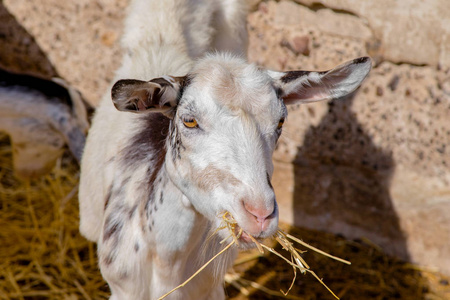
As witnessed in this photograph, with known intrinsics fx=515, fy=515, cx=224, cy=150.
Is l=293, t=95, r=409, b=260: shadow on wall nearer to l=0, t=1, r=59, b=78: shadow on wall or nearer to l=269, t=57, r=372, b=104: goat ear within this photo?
l=269, t=57, r=372, b=104: goat ear

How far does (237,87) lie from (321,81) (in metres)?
0.35

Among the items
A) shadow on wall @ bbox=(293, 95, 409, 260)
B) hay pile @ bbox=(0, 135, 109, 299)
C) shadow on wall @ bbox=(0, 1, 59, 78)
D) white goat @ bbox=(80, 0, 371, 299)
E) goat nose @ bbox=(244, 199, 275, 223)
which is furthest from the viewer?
shadow on wall @ bbox=(0, 1, 59, 78)

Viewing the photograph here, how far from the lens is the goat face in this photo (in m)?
1.67

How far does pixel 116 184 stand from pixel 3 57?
294 cm

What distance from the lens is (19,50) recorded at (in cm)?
462

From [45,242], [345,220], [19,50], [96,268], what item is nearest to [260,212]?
[96,268]

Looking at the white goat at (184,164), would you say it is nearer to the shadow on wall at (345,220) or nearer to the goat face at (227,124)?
the goat face at (227,124)

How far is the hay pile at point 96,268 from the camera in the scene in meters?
3.35

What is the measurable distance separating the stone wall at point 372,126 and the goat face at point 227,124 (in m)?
1.63

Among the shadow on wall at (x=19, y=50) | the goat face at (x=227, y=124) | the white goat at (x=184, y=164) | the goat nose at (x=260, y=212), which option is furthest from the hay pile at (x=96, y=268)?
the goat nose at (x=260, y=212)

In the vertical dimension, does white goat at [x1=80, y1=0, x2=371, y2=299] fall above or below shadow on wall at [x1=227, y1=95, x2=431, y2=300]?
above

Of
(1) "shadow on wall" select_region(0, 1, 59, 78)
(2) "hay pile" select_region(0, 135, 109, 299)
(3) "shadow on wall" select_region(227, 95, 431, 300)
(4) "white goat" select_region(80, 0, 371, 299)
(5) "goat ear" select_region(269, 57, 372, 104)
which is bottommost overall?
(2) "hay pile" select_region(0, 135, 109, 299)

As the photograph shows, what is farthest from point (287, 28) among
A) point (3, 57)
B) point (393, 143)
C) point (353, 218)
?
point (3, 57)

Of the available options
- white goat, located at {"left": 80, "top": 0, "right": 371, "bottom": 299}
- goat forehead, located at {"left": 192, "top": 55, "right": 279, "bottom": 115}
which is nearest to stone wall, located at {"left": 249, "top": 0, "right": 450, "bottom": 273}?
white goat, located at {"left": 80, "top": 0, "right": 371, "bottom": 299}
